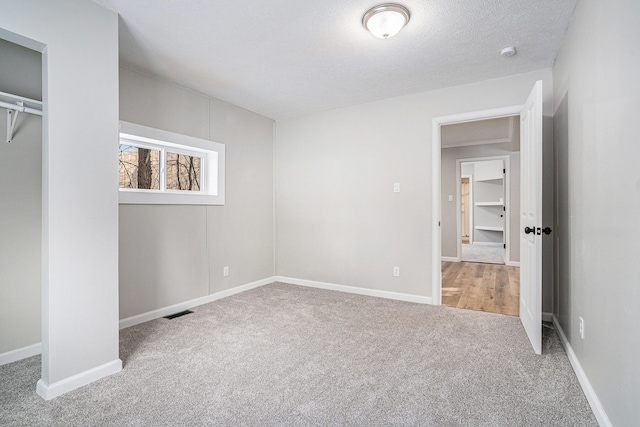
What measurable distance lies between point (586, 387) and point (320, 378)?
148 centimetres

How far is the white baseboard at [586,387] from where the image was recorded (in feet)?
4.96

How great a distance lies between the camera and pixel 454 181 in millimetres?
6578

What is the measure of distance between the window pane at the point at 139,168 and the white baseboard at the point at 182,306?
3.99 ft

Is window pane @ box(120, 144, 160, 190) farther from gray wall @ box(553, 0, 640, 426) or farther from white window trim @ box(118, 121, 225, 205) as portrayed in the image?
gray wall @ box(553, 0, 640, 426)

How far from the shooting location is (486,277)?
492 cm

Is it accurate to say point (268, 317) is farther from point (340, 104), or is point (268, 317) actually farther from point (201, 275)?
point (340, 104)

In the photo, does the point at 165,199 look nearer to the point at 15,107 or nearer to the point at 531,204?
the point at 15,107

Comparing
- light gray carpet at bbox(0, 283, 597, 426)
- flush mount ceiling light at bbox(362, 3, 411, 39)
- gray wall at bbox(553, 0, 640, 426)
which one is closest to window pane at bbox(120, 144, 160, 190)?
light gray carpet at bbox(0, 283, 597, 426)

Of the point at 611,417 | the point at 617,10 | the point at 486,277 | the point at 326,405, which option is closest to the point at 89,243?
the point at 326,405

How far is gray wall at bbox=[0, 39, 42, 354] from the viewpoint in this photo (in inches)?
86.4

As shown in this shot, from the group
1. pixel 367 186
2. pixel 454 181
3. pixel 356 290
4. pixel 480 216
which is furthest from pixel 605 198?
pixel 480 216

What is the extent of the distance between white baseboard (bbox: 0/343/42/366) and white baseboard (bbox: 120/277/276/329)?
584mm

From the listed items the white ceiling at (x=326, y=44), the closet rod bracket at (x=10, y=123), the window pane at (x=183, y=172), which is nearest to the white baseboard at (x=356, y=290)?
the window pane at (x=183, y=172)

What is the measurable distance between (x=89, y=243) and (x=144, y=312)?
4.31ft
